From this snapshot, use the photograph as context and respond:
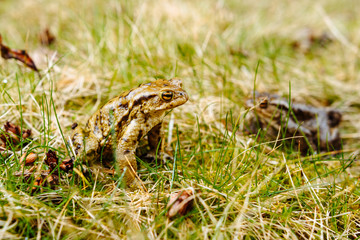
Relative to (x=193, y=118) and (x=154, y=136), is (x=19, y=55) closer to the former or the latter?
(x=154, y=136)

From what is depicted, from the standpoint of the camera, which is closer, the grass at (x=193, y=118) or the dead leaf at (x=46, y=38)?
the grass at (x=193, y=118)

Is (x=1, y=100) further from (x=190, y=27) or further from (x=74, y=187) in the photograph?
(x=190, y=27)

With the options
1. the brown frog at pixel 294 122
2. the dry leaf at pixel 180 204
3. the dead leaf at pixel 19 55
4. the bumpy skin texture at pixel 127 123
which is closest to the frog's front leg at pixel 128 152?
the bumpy skin texture at pixel 127 123

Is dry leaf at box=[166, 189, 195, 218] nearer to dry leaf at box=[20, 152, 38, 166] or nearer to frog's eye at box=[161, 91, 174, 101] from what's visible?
frog's eye at box=[161, 91, 174, 101]

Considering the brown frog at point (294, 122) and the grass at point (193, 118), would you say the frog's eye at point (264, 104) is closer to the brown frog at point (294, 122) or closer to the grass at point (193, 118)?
the brown frog at point (294, 122)

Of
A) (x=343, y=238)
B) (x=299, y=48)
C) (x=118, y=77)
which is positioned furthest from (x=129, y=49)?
(x=299, y=48)

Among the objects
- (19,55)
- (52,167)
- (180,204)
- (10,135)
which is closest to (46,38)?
(19,55)
